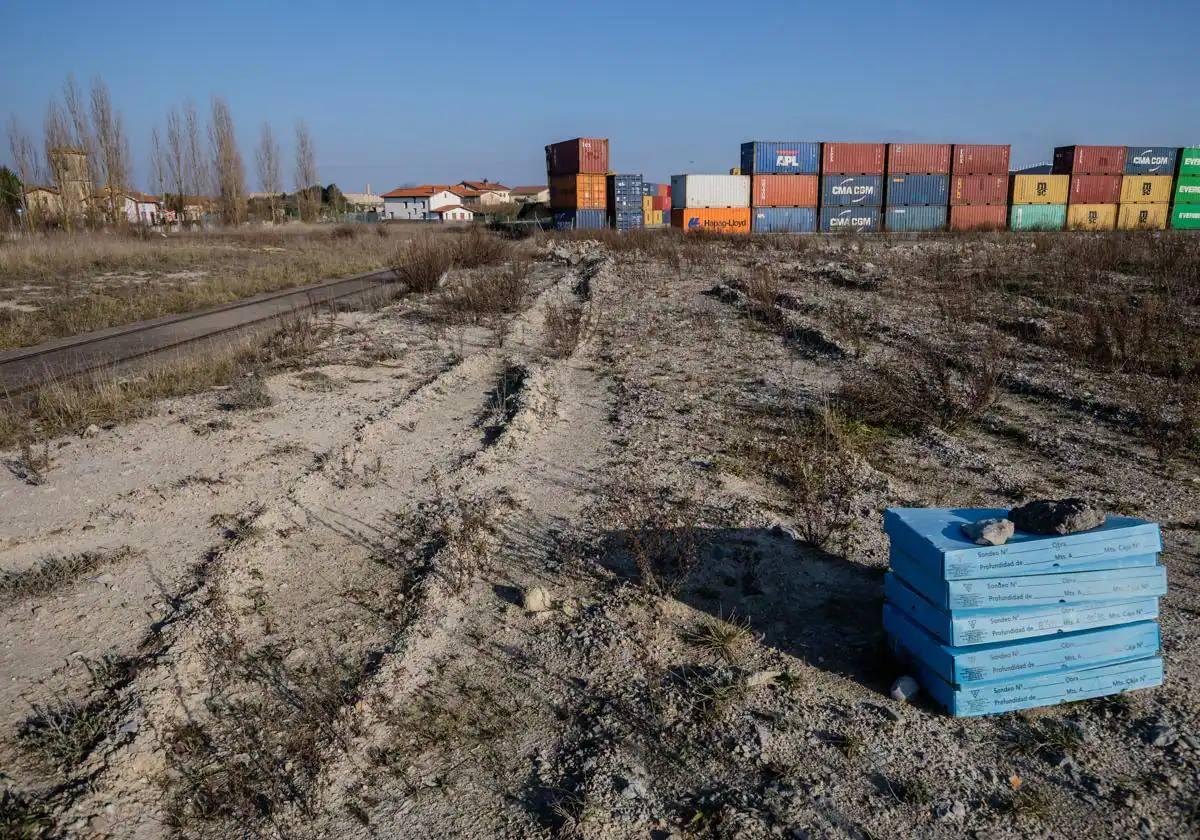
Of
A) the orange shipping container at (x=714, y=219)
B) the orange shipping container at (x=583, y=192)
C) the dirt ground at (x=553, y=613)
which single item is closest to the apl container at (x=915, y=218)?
the orange shipping container at (x=714, y=219)

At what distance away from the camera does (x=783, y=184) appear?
112 feet

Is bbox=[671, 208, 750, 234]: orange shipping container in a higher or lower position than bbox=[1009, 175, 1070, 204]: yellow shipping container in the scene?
lower

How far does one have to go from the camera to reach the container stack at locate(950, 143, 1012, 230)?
3444 centimetres

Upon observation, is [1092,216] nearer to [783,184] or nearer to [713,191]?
[783,184]

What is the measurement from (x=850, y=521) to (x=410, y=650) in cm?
279

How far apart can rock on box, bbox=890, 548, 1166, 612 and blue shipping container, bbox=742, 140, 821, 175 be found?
3281 centimetres

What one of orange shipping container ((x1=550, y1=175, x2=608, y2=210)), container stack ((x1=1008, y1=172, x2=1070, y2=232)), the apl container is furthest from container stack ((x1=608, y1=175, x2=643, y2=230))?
container stack ((x1=1008, y1=172, x2=1070, y2=232))

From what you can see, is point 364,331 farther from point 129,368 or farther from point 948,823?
point 948,823

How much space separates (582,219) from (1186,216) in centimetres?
2956

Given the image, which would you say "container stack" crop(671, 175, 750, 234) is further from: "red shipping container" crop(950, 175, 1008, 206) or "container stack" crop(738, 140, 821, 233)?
"red shipping container" crop(950, 175, 1008, 206)

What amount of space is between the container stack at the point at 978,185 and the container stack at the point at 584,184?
15.9 metres

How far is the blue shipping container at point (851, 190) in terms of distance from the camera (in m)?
33.8

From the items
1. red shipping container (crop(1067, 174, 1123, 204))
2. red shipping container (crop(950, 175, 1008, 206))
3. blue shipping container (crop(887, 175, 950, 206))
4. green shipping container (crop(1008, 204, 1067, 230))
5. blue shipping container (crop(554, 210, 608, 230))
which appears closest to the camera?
blue shipping container (crop(887, 175, 950, 206))

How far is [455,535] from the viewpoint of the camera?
456 centimetres
